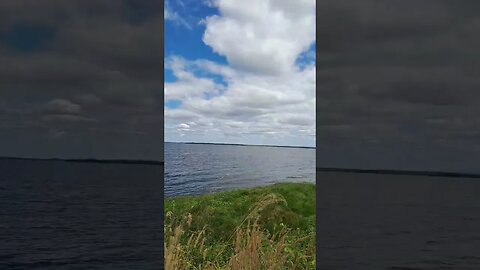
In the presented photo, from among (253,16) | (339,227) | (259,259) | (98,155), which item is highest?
(253,16)

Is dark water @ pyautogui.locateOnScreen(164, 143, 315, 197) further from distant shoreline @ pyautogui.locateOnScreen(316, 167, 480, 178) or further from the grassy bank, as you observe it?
distant shoreline @ pyautogui.locateOnScreen(316, 167, 480, 178)

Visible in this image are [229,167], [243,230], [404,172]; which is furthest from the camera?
[229,167]

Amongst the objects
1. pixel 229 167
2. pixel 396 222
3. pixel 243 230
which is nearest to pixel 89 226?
pixel 243 230

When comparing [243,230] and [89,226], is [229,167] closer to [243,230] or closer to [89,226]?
[243,230]

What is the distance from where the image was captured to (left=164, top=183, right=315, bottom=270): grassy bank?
7.39 feet

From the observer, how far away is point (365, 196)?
6.69 feet

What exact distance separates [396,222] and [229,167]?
→ 235cm

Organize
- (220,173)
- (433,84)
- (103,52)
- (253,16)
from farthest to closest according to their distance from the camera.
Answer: (220,173) → (253,16) → (103,52) → (433,84)

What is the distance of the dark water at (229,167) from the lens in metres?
3.69

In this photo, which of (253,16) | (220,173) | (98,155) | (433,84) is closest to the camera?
(433,84)

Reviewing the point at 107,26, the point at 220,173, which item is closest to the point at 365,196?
the point at 107,26

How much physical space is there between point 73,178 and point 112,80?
57 centimetres

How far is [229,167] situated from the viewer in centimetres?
422

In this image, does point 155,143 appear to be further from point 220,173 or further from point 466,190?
point 220,173
